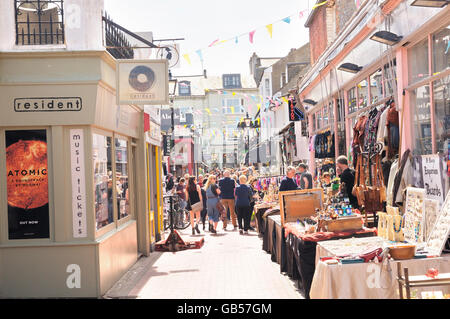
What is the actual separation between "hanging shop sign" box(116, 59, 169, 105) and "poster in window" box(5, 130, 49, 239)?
4.68 ft

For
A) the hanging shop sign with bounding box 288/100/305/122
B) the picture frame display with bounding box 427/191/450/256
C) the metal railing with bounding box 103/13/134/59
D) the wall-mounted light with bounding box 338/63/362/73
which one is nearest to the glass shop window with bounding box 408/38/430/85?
the picture frame display with bounding box 427/191/450/256

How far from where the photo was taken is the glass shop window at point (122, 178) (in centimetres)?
987

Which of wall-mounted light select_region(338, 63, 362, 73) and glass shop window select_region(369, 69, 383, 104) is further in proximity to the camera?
wall-mounted light select_region(338, 63, 362, 73)

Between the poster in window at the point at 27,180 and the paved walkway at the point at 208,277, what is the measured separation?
61.4 inches

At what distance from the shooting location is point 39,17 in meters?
8.26

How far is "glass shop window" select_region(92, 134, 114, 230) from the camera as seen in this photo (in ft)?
26.8

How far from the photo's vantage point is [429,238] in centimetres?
580

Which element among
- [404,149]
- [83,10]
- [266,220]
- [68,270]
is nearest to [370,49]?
[404,149]

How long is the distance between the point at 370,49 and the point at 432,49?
3.18 m

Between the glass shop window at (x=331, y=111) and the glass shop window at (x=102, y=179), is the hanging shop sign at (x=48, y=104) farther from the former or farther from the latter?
the glass shop window at (x=331, y=111)

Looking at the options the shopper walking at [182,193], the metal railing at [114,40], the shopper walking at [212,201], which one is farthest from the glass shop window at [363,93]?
the shopper walking at [182,193]

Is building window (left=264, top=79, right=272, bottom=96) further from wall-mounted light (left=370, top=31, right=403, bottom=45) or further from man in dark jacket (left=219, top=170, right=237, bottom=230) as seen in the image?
wall-mounted light (left=370, top=31, right=403, bottom=45)

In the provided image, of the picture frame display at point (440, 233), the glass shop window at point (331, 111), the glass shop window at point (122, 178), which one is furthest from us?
the glass shop window at point (331, 111)

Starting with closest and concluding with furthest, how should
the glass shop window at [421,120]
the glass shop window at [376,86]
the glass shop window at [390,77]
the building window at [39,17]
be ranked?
the glass shop window at [421,120], the building window at [39,17], the glass shop window at [390,77], the glass shop window at [376,86]
